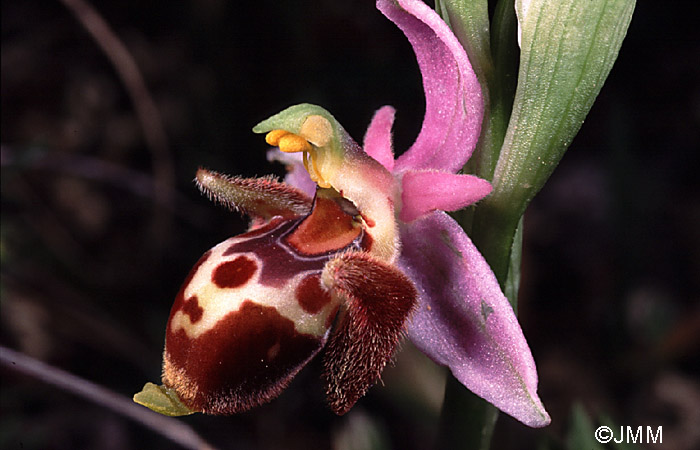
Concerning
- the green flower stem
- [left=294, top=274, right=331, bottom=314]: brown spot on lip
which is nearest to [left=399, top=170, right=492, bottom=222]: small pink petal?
the green flower stem

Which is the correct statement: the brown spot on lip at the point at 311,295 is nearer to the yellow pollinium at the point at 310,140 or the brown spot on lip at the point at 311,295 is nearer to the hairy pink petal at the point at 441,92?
the yellow pollinium at the point at 310,140

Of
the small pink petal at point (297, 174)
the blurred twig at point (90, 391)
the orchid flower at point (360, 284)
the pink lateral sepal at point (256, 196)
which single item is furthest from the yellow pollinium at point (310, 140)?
the blurred twig at point (90, 391)

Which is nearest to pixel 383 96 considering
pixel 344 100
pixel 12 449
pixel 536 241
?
pixel 344 100

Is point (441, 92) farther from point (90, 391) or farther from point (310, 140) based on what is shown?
point (90, 391)

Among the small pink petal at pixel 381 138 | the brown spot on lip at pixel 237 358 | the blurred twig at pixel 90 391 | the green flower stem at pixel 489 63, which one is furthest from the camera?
the blurred twig at pixel 90 391

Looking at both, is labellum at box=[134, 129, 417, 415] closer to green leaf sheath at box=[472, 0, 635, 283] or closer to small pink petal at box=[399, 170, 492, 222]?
small pink petal at box=[399, 170, 492, 222]


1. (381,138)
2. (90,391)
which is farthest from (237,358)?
(90,391)

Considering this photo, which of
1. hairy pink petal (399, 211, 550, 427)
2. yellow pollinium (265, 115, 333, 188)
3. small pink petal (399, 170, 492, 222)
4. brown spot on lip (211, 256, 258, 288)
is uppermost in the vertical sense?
yellow pollinium (265, 115, 333, 188)
